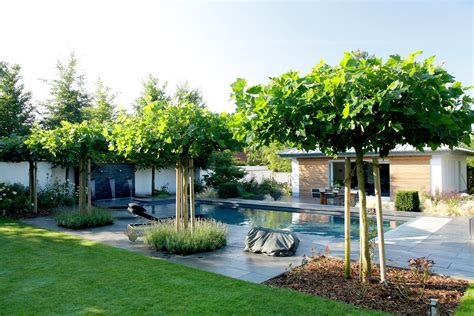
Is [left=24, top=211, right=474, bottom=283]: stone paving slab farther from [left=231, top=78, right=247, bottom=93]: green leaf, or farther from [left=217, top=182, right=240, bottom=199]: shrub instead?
[left=217, top=182, right=240, bottom=199]: shrub

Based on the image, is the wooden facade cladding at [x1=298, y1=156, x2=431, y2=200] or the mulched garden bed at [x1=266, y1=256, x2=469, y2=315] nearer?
the mulched garden bed at [x1=266, y1=256, x2=469, y2=315]

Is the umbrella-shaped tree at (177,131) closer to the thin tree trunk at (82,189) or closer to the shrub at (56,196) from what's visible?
the thin tree trunk at (82,189)

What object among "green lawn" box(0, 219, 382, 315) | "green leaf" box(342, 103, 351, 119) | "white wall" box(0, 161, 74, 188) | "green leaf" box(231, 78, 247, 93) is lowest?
"green lawn" box(0, 219, 382, 315)

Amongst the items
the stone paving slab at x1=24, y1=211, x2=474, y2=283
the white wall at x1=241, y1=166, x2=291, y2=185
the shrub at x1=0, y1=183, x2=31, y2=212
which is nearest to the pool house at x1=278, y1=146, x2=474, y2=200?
the white wall at x1=241, y1=166, x2=291, y2=185

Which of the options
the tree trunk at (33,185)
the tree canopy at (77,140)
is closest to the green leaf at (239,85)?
the tree canopy at (77,140)

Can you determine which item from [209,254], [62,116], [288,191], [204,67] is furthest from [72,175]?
[209,254]

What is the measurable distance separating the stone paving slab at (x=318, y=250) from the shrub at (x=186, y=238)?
0.20 meters

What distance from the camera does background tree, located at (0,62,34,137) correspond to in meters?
21.9

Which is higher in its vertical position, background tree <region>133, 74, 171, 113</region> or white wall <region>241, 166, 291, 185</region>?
background tree <region>133, 74, 171, 113</region>

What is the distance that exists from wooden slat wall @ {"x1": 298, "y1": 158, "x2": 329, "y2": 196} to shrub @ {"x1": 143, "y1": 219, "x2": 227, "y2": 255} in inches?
452

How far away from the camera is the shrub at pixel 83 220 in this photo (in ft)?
32.0

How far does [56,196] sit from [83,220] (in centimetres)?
600

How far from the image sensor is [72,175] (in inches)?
728

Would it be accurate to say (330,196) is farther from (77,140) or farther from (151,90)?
(151,90)
